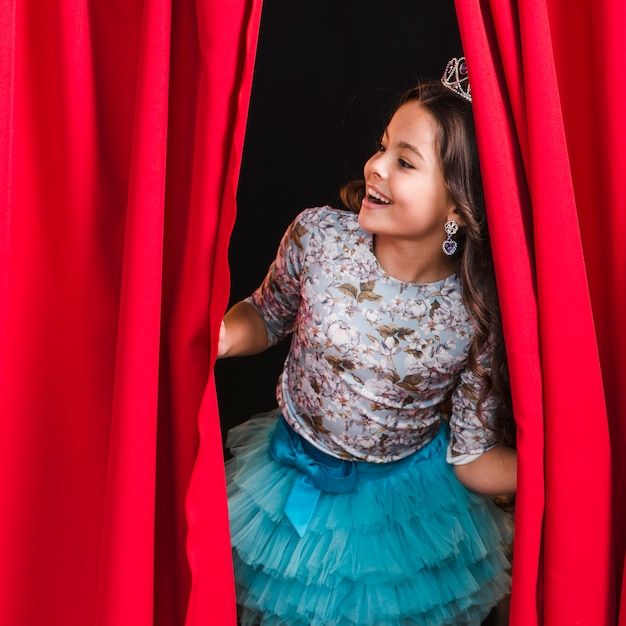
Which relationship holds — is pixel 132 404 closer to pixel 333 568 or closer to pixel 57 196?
pixel 57 196

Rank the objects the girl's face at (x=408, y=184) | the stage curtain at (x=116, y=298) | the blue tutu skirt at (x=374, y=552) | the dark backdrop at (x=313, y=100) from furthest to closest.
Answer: the dark backdrop at (x=313, y=100) → the blue tutu skirt at (x=374, y=552) → the girl's face at (x=408, y=184) → the stage curtain at (x=116, y=298)

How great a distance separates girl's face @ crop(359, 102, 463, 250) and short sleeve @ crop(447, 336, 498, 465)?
293mm

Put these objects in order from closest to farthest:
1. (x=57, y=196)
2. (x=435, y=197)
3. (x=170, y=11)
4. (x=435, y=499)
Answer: (x=170, y=11)
(x=57, y=196)
(x=435, y=197)
(x=435, y=499)

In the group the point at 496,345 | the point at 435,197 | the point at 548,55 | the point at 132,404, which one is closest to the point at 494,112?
the point at 548,55

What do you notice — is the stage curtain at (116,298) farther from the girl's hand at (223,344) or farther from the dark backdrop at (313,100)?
the dark backdrop at (313,100)

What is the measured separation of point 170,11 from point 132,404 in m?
0.55

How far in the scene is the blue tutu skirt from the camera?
167 centimetres

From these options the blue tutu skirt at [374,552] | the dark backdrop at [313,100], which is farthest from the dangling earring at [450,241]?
the dark backdrop at [313,100]

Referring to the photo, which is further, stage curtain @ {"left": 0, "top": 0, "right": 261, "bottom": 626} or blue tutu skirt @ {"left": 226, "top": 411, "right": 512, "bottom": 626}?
blue tutu skirt @ {"left": 226, "top": 411, "right": 512, "bottom": 626}

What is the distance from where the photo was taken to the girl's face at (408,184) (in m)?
1.57

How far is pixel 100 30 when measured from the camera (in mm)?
1211

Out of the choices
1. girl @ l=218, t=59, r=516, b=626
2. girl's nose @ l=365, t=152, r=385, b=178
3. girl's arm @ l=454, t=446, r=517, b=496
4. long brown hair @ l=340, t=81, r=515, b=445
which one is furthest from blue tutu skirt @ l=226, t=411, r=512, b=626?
girl's nose @ l=365, t=152, r=385, b=178

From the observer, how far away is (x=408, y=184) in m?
1.56

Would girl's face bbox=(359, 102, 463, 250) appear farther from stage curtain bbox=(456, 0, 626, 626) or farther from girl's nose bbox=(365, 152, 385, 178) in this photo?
stage curtain bbox=(456, 0, 626, 626)
